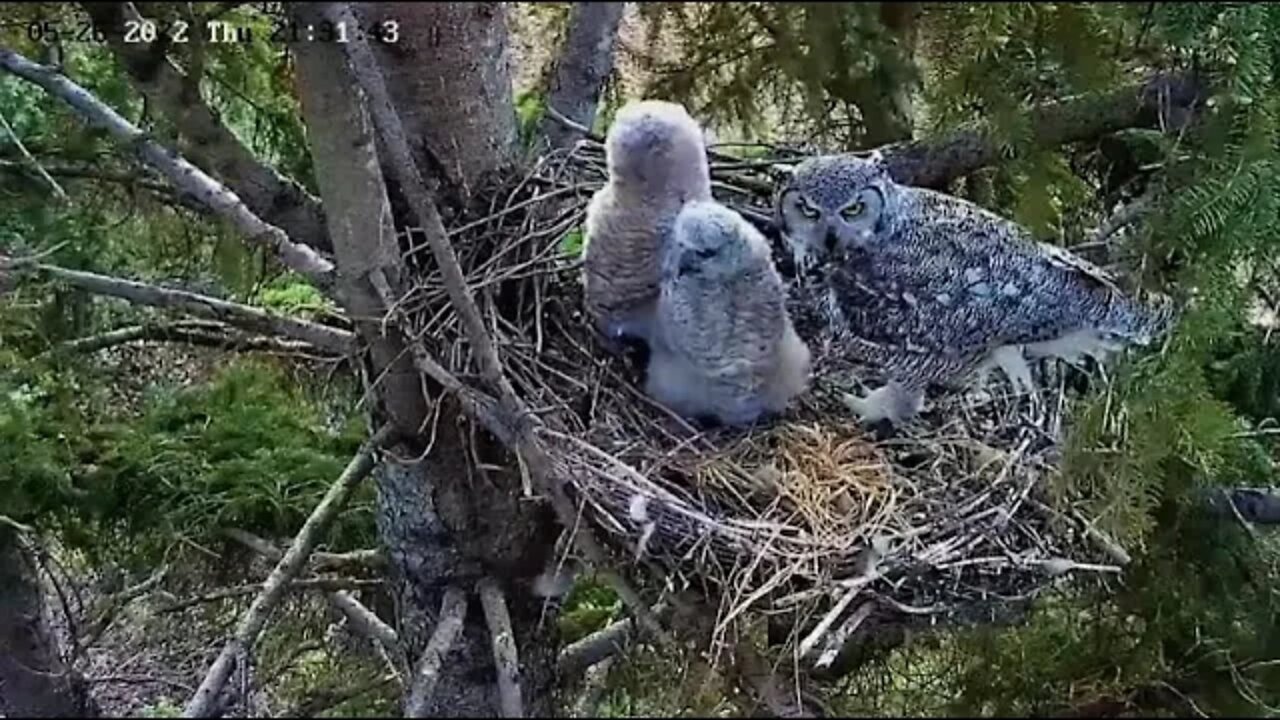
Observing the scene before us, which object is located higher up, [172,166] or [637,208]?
[172,166]

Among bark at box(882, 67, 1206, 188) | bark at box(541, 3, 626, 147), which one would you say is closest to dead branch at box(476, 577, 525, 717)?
bark at box(541, 3, 626, 147)

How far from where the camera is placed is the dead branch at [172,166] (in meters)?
1.14

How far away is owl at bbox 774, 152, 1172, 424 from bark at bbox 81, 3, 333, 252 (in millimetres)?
512

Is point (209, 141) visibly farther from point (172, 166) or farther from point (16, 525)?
point (16, 525)

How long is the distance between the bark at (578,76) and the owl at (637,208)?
0.16ft

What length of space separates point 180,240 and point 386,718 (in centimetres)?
91

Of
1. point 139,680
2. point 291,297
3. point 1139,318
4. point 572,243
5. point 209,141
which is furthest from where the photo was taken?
point 291,297

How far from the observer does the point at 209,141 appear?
129 centimetres

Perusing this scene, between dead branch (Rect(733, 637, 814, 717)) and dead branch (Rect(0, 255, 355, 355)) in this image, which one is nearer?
dead branch (Rect(733, 637, 814, 717))

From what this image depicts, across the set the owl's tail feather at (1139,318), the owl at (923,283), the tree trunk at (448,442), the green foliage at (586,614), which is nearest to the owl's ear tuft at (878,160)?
the owl at (923,283)

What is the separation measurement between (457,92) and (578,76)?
19cm

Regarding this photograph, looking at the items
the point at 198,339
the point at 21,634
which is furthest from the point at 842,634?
the point at 21,634

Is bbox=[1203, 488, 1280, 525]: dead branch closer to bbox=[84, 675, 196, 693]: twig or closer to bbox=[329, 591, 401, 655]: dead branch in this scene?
bbox=[329, 591, 401, 655]: dead branch

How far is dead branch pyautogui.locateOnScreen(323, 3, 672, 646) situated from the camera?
3.54 ft
